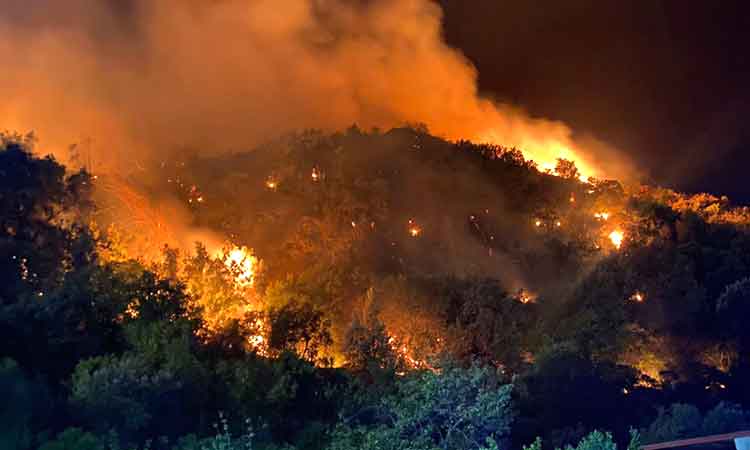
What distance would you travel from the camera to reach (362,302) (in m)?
21.8

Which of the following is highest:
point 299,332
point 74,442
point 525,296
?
point 525,296

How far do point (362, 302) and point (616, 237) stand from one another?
12.3 metres

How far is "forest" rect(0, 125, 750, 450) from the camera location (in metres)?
13.9

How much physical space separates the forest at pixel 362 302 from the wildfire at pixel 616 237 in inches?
9.4

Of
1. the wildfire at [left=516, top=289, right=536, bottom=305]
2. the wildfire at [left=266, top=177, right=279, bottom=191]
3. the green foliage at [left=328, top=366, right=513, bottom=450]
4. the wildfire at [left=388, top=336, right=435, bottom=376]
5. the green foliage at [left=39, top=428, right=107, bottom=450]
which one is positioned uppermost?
the wildfire at [left=266, top=177, right=279, bottom=191]

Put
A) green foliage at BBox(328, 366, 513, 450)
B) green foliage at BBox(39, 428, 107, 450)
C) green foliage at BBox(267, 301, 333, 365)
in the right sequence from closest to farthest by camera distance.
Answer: green foliage at BBox(39, 428, 107, 450) → green foliage at BBox(328, 366, 513, 450) → green foliage at BBox(267, 301, 333, 365)

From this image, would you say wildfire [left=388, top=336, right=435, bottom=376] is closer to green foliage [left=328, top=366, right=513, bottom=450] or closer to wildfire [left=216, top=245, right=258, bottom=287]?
green foliage [left=328, top=366, right=513, bottom=450]

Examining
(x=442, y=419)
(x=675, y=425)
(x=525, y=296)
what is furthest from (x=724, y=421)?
(x=525, y=296)

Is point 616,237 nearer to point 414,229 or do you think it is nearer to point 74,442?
point 414,229

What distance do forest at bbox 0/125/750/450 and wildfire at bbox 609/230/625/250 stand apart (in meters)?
0.24

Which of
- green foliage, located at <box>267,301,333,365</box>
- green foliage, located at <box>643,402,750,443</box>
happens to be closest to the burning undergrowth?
green foliage, located at <box>267,301,333,365</box>

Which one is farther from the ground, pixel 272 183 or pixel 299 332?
pixel 272 183

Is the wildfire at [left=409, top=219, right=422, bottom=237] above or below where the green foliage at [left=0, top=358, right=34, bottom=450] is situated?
above

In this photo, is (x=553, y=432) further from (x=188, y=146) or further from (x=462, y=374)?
(x=188, y=146)
